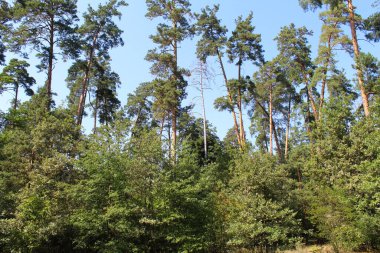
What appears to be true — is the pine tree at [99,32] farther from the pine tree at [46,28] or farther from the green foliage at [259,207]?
the green foliage at [259,207]

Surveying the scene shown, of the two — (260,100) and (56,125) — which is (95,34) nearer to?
(56,125)

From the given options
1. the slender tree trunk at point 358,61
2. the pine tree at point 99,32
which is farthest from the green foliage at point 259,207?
the pine tree at point 99,32

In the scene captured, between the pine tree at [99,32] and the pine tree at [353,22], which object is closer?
the pine tree at [353,22]

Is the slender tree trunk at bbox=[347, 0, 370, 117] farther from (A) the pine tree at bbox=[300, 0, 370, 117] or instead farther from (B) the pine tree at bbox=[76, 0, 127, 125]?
(B) the pine tree at bbox=[76, 0, 127, 125]

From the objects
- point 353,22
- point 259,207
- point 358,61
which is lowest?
point 259,207

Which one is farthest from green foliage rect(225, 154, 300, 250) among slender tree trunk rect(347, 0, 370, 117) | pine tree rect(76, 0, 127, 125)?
pine tree rect(76, 0, 127, 125)

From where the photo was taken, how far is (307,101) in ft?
108

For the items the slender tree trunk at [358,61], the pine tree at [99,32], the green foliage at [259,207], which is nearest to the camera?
the green foliage at [259,207]

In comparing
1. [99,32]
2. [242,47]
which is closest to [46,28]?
[99,32]

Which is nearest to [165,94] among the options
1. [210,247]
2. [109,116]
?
[109,116]

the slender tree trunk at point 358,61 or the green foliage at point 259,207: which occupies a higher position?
the slender tree trunk at point 358,61

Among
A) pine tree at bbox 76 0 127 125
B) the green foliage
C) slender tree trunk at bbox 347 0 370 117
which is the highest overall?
pine tree at bbox 76 0 127 125

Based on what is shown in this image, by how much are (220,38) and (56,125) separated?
15.7 m

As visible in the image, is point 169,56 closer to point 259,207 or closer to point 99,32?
point 99,32
